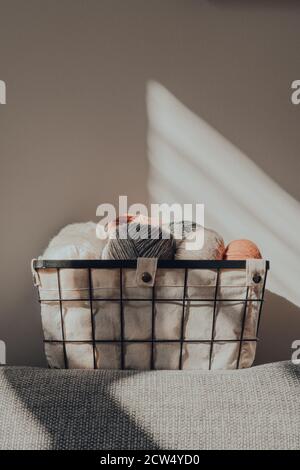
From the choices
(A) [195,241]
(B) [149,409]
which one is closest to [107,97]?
(A) [195,241]

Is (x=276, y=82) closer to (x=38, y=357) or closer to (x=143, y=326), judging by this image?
(x=143, y=326)

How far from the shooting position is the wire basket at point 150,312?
0.98 m

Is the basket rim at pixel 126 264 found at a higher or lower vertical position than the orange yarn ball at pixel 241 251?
lower

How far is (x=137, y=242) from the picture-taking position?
976 mm

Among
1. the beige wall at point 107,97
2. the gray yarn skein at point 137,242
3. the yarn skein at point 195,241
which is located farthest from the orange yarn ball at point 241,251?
the beige wall at point 107,97

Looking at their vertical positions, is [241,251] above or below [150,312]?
above

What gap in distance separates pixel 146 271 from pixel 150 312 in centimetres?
9

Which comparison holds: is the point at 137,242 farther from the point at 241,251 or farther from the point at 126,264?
the point at 241,251

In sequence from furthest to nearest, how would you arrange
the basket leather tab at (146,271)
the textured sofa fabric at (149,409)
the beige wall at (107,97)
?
the beige wall at (107,97) → the basket leather tab at (146,271) → the textured sofa fabric at (149,409)

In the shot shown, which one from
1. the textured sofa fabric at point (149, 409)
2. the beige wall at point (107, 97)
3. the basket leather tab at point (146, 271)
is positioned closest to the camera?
the textured sofa fabric at point (149, 409)

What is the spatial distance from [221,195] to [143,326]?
0.40 meters

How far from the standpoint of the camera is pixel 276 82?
48.5 inches

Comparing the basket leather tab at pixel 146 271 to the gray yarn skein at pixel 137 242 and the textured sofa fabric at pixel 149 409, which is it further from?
the textured sofa fabric at pixel 149 409
